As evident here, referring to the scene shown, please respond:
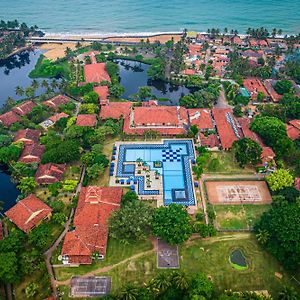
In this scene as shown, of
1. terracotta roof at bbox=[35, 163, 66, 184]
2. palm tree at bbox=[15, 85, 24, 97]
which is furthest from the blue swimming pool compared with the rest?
palm tree at bbox=[15, 85, 24, 97]

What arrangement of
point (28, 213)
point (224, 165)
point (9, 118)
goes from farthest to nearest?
point (9, 118)
point (224, 165)
point (28, 213)

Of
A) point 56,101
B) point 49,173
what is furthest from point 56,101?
point 49,173

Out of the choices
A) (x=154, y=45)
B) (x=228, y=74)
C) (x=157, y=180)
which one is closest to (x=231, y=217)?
(x=157, y=180)

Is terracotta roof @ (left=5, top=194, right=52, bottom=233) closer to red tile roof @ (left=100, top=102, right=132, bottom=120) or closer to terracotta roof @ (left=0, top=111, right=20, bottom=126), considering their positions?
terracotta roof @ (left=0, top=111, right=20, bottom=126)

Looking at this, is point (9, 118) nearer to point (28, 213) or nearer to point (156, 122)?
point (28, 213)

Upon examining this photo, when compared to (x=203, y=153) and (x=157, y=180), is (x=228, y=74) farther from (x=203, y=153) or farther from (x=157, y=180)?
(x=157, y=180)
